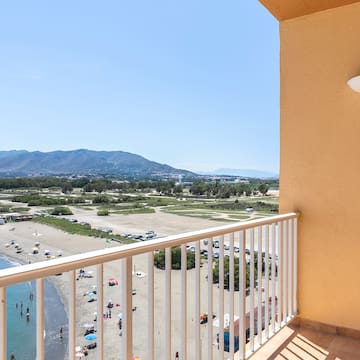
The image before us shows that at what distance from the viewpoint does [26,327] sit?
2.89ft

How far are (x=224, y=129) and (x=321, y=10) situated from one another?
6.74 metres

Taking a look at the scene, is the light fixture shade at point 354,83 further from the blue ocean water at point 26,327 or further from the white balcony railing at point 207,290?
the blue ocean water at point 26,327

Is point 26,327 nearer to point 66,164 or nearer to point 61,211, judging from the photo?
point 61,211

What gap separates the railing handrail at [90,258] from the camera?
88 cm

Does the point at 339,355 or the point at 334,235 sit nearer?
the point at 339,355

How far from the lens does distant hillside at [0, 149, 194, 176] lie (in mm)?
3443

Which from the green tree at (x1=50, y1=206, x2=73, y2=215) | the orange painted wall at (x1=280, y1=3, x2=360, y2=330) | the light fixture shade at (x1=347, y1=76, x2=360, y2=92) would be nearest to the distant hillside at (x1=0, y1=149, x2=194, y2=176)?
the green tree at (x1=50, y1=206, x2=73, y2=215)

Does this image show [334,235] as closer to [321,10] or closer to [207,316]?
[207,316]

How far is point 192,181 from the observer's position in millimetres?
3932

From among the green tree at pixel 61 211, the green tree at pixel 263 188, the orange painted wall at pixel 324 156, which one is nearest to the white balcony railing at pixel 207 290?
the orange painted wall at pixel 324 156

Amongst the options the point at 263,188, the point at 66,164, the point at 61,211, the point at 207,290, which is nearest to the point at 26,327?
the point at 207,290

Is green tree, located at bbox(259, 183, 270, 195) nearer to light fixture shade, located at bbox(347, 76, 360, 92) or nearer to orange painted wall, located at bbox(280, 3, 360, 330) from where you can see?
orange painted wall, located at bbox(280, 3, 360, 330)

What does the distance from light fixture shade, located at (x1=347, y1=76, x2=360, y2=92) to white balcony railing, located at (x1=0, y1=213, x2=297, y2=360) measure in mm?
1063

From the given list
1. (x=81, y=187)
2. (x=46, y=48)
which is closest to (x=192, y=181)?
(x=81, y=187)
